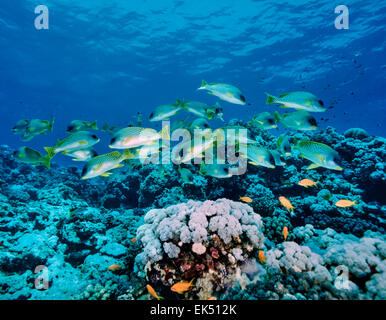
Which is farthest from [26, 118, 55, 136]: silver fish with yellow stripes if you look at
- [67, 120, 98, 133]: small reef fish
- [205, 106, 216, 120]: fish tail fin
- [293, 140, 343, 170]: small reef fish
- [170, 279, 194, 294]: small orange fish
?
[293, 140, 343, 170]: small reef fish

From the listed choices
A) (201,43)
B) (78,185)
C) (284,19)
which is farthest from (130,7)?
(78,185)

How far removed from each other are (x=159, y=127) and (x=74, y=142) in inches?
827

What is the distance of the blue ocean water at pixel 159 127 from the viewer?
3812mm

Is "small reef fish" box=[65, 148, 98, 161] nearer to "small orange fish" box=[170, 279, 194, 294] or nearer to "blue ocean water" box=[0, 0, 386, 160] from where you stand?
"small orange fish" box=[170, 279, 194, 294]

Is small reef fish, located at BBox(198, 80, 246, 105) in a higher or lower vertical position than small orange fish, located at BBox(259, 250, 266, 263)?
higher

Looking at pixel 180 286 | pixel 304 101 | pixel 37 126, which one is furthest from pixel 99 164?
pixel 304 101

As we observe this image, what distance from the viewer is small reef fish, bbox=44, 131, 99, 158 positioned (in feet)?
12.5

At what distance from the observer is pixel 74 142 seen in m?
3.87

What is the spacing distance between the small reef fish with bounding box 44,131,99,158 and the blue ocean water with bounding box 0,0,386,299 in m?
2.14

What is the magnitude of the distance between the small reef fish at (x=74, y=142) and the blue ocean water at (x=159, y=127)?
214cm

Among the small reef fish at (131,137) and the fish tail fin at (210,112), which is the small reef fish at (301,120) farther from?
the small reef fish at (131,137)

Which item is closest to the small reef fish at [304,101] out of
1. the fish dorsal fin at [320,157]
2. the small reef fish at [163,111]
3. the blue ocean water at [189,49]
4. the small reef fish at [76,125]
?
the fish dorsal fin at [320,157]

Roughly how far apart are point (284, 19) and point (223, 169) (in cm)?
2560

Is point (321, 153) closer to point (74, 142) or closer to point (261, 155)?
point (261, 155)
